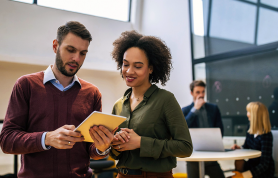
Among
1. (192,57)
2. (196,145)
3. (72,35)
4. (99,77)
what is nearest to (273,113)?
(196,145)

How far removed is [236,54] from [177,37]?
4.37 feet

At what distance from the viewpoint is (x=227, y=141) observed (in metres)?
3.94

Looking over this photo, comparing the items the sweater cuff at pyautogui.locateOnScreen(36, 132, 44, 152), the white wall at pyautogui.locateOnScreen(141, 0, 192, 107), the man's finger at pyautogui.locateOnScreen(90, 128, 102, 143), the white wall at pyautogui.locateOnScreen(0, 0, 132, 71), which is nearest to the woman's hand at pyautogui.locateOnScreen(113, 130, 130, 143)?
the man's finger at pyautogui.locateOnScreen(90, 128, 102, 143)

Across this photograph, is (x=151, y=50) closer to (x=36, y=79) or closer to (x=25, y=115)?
(x=36, y=79)

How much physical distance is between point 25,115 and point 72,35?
57cm

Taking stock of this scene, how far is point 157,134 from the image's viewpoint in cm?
141

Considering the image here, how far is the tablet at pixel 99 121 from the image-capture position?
1.10m

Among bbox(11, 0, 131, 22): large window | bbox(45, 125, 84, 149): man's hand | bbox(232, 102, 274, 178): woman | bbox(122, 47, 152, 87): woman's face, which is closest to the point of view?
bbox(45, 125, 84, 149): man's hand

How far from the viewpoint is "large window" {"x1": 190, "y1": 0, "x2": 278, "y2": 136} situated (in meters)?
3.43

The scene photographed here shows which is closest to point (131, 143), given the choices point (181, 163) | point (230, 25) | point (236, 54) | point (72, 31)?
point (72, 31)

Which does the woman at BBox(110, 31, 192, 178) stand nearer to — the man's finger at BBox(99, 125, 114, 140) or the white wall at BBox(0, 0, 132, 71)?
the man's finger at BBox(99, 125, 114, 140)

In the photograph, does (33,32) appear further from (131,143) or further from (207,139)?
(131,143)

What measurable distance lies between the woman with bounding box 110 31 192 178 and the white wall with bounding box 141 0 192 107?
10.0ft

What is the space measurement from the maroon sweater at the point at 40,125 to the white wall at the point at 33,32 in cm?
349
